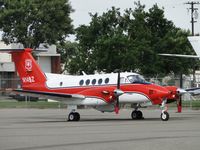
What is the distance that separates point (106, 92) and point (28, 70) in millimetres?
5802

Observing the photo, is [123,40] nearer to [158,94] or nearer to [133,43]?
[133,43]

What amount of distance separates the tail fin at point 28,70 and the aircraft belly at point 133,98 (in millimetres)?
5180

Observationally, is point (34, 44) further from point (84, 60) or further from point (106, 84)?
point (106, 84)

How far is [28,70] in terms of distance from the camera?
3466 cm

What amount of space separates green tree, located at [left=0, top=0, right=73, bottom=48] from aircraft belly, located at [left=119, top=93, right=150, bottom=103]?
146 feet

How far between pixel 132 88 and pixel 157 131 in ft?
29.4

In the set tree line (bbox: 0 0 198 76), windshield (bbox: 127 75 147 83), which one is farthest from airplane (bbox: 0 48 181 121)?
tree line (bbox: 0 0 198 76)

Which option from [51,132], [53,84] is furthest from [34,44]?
[51,132]

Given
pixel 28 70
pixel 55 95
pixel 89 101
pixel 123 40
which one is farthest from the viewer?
pixel 123 40

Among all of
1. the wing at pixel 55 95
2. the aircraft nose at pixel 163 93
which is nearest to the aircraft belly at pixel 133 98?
the aircraft nose at pixel 163 93

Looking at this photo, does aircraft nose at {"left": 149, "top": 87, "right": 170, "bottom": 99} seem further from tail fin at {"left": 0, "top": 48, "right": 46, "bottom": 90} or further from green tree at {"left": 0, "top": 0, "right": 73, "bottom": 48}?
green tree at {"left": 0, "top": 0, "right": 73, "bottom": 48}

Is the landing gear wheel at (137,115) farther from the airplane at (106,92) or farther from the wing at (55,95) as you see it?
the wing at (55,95)

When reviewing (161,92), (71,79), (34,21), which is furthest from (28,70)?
(34,21)

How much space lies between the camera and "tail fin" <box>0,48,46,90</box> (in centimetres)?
3419
